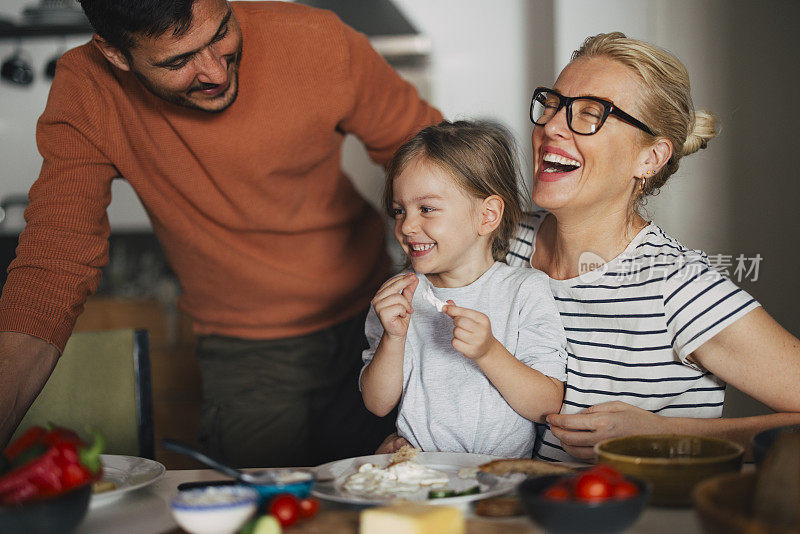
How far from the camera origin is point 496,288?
1569 mm

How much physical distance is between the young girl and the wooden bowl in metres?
0.55

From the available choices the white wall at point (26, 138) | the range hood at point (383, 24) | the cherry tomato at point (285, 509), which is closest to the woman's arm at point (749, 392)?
the cherry tomato at point (285, 509)

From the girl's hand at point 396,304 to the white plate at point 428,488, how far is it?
253 millimetres

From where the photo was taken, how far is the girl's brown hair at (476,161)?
1.55 m

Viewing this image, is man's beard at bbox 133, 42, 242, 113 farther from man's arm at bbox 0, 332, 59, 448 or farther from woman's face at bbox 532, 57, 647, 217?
woman's face at bbox 532, 57, 647, 217

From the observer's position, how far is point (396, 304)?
1.39 meters

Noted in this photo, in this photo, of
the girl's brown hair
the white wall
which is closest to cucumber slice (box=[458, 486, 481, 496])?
the girl's brown hair

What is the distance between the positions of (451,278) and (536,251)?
206 mm

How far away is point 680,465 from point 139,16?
125 centimetres

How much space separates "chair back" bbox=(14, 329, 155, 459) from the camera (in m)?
1.74

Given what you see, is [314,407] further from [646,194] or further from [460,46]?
[460,46]

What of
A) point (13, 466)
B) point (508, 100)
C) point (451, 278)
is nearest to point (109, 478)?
point (13, 466)

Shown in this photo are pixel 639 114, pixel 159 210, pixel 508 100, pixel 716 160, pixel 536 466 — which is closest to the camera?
pixel 536 466

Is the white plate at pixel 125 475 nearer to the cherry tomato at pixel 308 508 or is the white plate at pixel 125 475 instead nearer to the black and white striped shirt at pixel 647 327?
the cherry tomato at pixel 308 508
